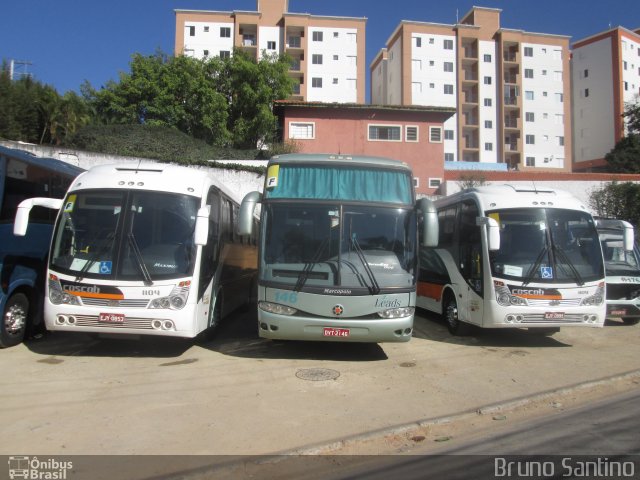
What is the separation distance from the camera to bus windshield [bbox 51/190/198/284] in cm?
740

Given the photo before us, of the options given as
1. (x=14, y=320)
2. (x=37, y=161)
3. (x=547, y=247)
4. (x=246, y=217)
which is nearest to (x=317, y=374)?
(x=246, y=217)

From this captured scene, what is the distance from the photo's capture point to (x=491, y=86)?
64.8 meters

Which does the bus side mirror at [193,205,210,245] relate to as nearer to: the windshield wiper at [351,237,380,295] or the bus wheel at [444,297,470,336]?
the windshield wiper at [351,237,380,295]

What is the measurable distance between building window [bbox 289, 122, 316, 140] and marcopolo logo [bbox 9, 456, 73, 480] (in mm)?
31042

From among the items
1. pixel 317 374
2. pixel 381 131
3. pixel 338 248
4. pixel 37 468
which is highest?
pixel 381 131

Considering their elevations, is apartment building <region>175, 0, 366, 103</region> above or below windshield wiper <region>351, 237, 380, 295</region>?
above

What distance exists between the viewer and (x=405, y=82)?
2462 inches

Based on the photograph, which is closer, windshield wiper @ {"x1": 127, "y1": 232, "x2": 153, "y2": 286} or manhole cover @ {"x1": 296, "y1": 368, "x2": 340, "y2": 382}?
manhole cover @ {"x1": 296, "y1": 368, "x2": 340, "y2": 382}

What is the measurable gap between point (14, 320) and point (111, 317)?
2.32 meters

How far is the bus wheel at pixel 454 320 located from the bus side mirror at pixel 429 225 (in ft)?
11.0

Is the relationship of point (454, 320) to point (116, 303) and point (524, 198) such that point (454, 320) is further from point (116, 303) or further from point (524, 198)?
point (116, 303)

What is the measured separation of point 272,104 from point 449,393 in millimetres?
32940

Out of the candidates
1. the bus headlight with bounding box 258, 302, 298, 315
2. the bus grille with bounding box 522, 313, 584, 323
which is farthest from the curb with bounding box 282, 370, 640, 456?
the bus headlight with bounding box 258, 302, 298, 315

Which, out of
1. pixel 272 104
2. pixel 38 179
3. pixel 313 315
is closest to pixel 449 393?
pixel 313 315
